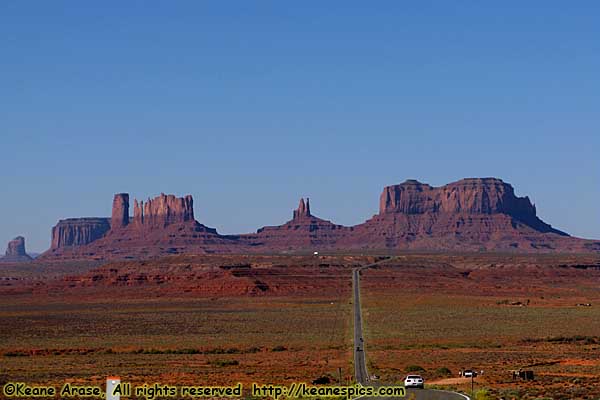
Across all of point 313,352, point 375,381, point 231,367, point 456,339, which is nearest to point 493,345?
point 456,339

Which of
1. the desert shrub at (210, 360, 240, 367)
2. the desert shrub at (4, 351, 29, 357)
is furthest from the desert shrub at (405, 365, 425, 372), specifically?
the desert shrub at (4, 351, 29, 357)

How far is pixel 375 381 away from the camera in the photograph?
53500mm

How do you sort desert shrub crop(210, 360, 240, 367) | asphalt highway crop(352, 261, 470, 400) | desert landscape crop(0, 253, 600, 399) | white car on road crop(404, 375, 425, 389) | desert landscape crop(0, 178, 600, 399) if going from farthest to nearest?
desert shrub crop(210, 360, 240, 367) → desert landscape crop(0, 253, 600, 399) → desert landscape crop(0, 178, 600, 399) → white car on road crop(404, 375, 425, 389) → asphalt highway crop(352, 261, 470, 400)

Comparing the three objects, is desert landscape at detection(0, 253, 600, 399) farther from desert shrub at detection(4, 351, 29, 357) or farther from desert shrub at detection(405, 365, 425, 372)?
desert shrub at detection(4, 351, 29, 357)

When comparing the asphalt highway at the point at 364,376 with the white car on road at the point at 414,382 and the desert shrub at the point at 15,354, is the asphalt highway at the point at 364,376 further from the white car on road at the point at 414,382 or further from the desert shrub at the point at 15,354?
the desert shrub at the point at 15,354

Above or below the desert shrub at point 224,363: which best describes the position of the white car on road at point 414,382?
below

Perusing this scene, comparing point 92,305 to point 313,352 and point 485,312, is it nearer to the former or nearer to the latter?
point 485,312

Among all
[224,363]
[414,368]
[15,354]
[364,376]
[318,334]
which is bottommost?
[364,376]

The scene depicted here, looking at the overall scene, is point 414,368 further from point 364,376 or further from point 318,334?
point 318,334

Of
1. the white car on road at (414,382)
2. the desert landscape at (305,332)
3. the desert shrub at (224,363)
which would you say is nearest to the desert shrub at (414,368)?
the desert landscape at (305,332)

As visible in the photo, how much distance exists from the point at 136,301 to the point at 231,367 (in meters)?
109

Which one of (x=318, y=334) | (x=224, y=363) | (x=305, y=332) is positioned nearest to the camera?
(x=224, y=363)

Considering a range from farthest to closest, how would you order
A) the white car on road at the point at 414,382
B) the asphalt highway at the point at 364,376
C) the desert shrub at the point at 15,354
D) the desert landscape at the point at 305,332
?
the desert shrub at the point at 15,354 → the desert landscape at the point at 305,332 → the white car on road at the point at 414,382 → the asphalt highway at the point at 364,376

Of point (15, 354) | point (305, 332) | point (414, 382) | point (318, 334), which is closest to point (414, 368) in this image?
point (414, 382)
